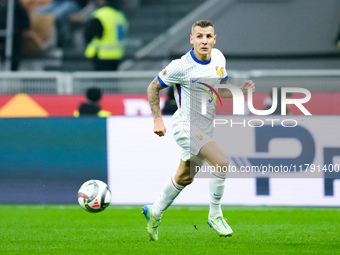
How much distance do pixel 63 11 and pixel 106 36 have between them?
2.01 meters

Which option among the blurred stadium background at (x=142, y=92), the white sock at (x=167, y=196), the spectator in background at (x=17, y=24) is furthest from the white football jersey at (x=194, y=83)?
the spectator in background at (x=17, y=24)

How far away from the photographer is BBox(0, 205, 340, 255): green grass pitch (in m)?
7.58

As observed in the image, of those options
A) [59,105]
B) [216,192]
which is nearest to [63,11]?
[59,105]

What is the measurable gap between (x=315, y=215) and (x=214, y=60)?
3.47m

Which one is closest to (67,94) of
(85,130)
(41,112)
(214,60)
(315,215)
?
(41,112)

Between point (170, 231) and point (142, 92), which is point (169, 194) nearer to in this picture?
point (170, 231)

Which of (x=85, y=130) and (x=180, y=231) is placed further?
(x=85, y=130)

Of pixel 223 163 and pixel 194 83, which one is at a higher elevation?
pixel 194 83

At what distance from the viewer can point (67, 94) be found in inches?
590

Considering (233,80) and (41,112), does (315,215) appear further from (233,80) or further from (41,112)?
(41,112)

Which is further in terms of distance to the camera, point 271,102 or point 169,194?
point 271,102

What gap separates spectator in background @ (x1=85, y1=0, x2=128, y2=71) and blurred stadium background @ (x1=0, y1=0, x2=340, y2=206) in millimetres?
236

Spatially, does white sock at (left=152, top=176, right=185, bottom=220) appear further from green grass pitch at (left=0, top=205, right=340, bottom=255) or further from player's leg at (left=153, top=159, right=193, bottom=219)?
green grass pitch at (left=0, top=205, right=340, bottom=255)

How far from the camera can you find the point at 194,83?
8.10 metres
